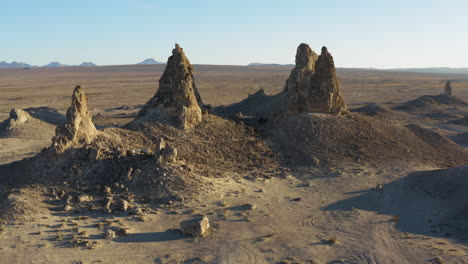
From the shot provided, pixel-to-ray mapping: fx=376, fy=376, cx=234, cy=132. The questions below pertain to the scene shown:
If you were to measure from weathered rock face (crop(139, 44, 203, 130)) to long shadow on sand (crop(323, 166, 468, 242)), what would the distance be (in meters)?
9.52

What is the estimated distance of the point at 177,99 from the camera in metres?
21.2

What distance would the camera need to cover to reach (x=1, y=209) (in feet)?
43.6

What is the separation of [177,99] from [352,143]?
10.1 m

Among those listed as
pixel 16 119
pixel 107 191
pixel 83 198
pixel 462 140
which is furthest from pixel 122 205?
pixel 462 140

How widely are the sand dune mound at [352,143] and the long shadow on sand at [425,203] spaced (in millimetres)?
3185

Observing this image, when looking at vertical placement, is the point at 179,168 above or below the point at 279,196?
above

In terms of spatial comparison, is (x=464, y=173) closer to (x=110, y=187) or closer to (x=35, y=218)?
(x=110, y=187)

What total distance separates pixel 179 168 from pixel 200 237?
4.46m

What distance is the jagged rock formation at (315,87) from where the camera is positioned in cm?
2269

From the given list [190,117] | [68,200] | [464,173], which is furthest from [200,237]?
[464,173]

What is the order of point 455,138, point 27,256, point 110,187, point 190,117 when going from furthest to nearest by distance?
point 455,138, point 190,117, point 110,187, point 27,256

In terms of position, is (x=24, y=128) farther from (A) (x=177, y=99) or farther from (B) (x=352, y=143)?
(B) (x=352, y=143)

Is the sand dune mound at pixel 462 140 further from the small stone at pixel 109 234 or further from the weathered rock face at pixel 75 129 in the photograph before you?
the small stone at pixel 109 234

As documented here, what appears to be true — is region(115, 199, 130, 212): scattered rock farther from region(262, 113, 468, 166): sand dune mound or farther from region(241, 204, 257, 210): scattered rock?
region(262, 113, 468, 166): sand dune mound
